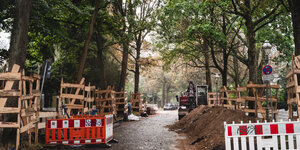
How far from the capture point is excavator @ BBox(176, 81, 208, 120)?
22.0 m

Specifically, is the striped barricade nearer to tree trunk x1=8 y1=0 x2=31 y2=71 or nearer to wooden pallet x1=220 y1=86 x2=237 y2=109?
tree trunk x1=8 y1=0 x2=31 y2=71

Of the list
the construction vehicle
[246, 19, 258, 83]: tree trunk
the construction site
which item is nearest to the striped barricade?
the construction site

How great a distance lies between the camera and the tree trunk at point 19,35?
8195mm

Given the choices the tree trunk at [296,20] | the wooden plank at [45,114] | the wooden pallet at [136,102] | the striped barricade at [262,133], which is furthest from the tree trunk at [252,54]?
the wooden pallet at [136,102]

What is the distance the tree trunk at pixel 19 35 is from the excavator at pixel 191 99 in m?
15.4

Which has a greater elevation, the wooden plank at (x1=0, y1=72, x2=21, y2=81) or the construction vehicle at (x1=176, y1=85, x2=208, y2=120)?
the wooden plank at (x1=0, y1=72, x2=21, y2=81)

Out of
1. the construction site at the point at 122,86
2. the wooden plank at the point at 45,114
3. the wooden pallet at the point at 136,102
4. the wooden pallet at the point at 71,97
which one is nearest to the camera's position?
the construction site at the point at 122,86

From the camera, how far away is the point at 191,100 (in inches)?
890

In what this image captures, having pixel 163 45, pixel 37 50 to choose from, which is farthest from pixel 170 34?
pixel 37 50

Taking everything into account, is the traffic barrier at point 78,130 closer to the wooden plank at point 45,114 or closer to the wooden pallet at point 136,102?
the wooden plank at point 45,114

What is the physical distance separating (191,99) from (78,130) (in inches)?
614

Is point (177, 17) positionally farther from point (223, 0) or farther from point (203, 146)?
point (203, 146)

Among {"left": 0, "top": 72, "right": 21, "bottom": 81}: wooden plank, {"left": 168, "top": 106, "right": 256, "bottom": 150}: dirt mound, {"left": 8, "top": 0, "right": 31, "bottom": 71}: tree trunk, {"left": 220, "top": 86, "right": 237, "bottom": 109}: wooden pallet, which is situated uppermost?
{"left": 8, "top": 0, "right": 31, "bottom": 71}: tree trunk

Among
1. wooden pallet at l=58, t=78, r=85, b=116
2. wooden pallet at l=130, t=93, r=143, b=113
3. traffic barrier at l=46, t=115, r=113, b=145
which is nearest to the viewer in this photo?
traffic barrier at l=46, t=115, r=113, b=145
